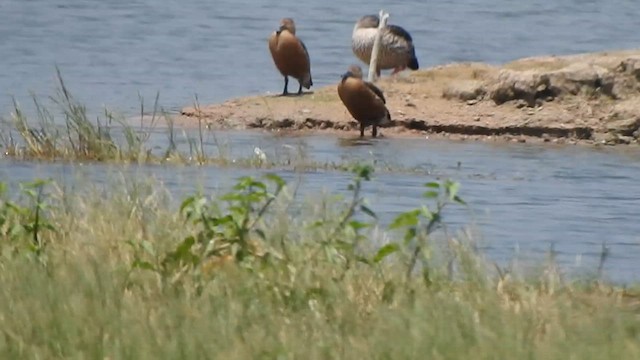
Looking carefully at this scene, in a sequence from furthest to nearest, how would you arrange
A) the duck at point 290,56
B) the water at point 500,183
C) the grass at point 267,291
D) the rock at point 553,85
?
the duck at point 290,56 → the rock at point 553,85 → the water at point 500,183 → the grass at point 267,291

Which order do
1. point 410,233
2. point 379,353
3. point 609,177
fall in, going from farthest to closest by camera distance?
point 609,177 < point 410,233 < point 379,353

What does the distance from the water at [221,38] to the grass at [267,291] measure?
37.2ft

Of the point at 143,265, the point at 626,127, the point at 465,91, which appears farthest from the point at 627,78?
the point at 143,265

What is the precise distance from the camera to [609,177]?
16.9m

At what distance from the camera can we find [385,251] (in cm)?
855

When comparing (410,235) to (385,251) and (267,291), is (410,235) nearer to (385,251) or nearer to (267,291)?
(385,251)

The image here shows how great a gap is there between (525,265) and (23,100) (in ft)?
44.4

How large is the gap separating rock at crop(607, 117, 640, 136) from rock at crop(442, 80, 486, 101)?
182 cm

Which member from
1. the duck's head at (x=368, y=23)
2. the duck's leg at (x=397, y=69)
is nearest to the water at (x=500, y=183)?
the duck's leg at (x=397, y=69)

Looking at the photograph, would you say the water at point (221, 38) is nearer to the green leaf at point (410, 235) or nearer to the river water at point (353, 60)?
the river water at point (353, 60)

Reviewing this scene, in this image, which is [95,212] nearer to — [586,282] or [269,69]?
[586,282]

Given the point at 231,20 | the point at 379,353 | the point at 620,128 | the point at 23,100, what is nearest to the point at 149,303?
the point at 379,353

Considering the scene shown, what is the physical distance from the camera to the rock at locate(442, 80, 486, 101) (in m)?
20.9

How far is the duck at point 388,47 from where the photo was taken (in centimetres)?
2364
